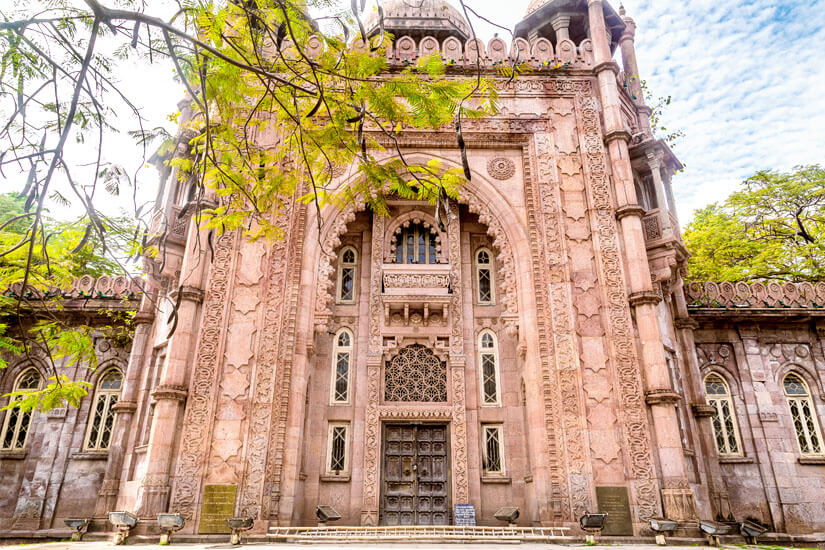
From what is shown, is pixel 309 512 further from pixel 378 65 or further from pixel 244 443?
pixel 378 65

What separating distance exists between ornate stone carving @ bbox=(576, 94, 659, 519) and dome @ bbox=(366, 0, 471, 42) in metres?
6.48

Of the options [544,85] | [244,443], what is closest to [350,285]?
[244,443]

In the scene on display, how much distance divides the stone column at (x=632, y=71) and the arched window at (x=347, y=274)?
8917 millimetres

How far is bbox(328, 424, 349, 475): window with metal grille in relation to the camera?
→ 11945 millimetres

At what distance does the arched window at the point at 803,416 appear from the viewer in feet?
44.8

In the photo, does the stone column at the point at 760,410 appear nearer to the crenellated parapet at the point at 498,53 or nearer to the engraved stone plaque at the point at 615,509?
the engraved stone plaque at the point at 615,509

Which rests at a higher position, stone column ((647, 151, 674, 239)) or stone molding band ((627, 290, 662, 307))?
stone column ((647, 151, 674, 239))

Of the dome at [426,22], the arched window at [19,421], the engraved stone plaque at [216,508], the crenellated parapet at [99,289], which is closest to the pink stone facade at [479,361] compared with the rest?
the engraved stone plaque at [216,508]

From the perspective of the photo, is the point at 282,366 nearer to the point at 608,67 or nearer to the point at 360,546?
the point at 360,546

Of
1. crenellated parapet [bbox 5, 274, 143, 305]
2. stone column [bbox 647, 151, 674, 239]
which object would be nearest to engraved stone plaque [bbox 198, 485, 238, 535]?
crenellated parapet [bbox 5, 274, 143, 305]

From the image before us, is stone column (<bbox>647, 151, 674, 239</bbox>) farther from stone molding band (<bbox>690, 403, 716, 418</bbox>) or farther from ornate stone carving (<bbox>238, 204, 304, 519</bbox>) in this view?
ornate stone carving (<bbox>238, 204, 304, 519</bbox>)

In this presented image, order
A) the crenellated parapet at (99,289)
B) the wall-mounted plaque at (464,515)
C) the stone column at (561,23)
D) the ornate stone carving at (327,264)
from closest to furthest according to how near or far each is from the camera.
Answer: the wall-mounted plaque at (464,515)
the ornate stone carving at (327,264)
the crenellated parapet at (99,289)
the stone column at (561,23)

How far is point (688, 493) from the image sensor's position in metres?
9.95

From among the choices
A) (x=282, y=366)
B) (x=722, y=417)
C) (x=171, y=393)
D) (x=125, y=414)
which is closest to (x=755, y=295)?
(x=722, y=417)
